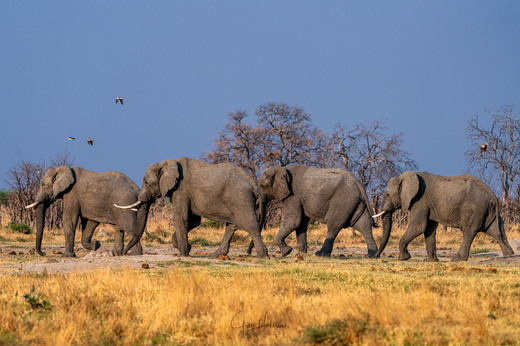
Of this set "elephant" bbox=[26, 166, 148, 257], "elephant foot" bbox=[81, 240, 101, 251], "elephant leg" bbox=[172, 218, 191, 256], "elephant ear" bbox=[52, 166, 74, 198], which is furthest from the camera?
"elephant foot" bbox=[81, 240, 101, 251]

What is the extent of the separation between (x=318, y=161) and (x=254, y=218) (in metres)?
32.0

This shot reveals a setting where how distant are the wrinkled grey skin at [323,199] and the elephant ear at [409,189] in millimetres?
2286

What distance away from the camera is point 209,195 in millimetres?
18703

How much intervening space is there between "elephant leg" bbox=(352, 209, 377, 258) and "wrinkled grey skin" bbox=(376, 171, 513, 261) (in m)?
2.04

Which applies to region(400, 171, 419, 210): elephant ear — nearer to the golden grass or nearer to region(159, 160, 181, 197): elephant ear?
region(159, 160, 181, 197): elephant ear

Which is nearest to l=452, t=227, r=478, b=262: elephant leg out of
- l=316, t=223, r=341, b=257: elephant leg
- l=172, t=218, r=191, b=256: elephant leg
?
l=316, t=223, r=341, b=257: elephant leg

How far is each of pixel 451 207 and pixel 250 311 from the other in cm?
1085

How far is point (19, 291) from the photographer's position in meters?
10.6

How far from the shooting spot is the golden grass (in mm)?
8148

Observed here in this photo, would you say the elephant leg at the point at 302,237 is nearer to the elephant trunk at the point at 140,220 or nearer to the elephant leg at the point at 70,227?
the elephant trunk at the point at 140,220

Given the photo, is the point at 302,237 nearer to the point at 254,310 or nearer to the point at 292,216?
the point at 292,216

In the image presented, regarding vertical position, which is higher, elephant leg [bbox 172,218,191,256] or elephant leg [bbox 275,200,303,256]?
elephant leg [bbox 275,200,303,256]

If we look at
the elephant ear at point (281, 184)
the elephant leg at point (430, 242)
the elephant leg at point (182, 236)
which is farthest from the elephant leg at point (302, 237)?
the elephant leg at point (182, 236)

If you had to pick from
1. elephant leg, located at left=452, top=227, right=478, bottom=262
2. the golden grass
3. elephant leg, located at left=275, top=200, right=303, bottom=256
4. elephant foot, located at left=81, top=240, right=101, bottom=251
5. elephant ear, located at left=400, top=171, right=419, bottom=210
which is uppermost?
elephant ear, located at left=400, top=171, right=419, bottom=210
